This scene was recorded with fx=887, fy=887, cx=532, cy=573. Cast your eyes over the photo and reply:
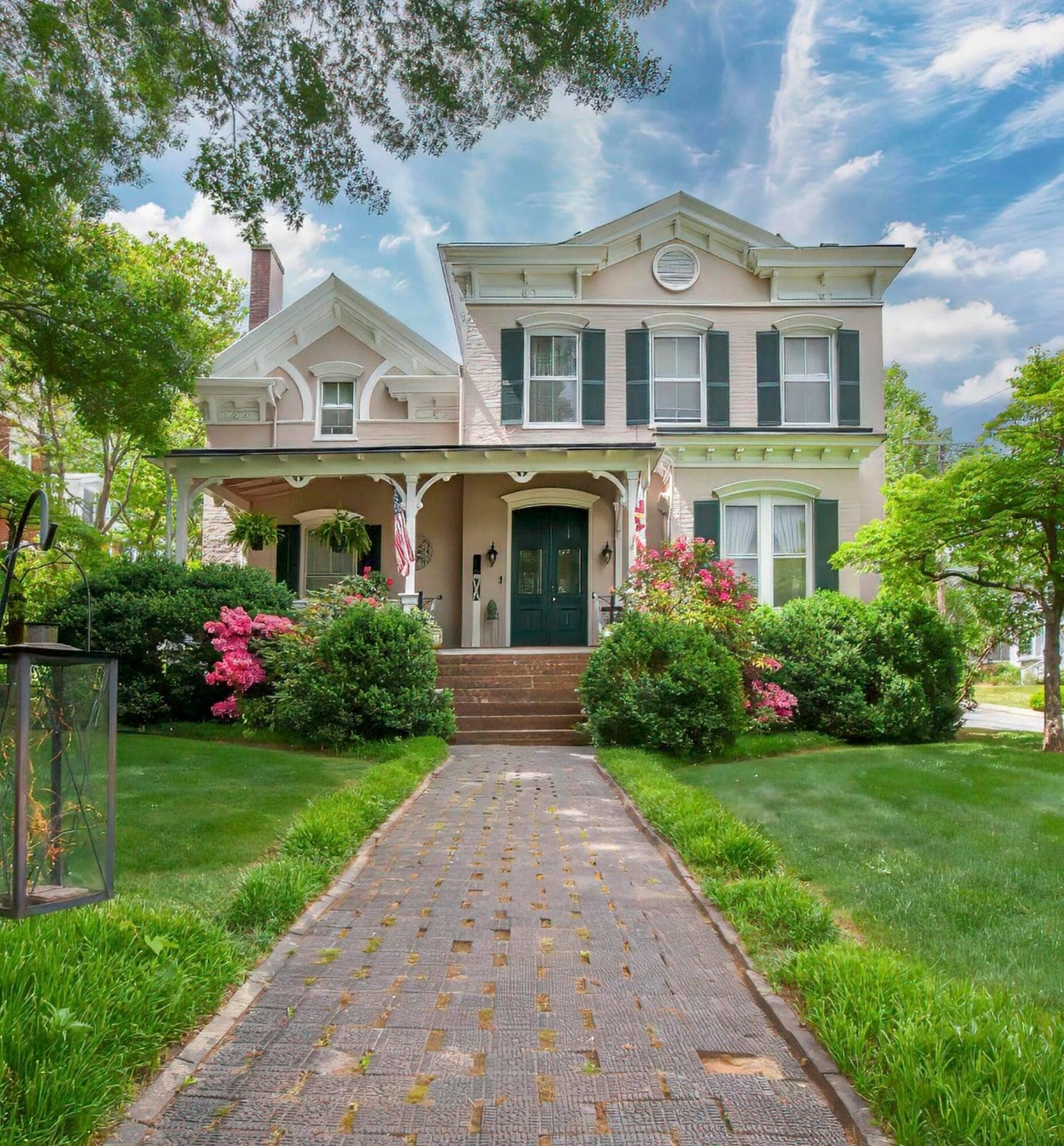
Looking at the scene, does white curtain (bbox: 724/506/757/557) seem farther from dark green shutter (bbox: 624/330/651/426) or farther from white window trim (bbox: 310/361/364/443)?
white window trim (bbox: 310/361/364/443)

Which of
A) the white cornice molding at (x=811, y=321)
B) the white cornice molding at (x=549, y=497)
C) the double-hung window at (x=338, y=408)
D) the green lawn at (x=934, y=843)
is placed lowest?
the green lawn at (x=934, y=843)

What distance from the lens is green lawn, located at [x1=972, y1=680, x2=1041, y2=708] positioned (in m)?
26.8

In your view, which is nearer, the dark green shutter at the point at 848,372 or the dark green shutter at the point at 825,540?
the dark green shutter at the point at 825,540

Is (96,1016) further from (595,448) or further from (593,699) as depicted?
(595,448)

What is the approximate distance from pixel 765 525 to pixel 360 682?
9112 mm

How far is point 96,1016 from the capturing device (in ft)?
9.86

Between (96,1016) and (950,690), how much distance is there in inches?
476

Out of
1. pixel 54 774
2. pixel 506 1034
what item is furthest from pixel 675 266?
pixel 506 1034

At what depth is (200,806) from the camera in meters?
6.97

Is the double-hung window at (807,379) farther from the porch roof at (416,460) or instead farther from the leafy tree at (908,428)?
the leafy tree at (908,428)

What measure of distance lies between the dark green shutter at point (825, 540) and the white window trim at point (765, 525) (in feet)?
0.33

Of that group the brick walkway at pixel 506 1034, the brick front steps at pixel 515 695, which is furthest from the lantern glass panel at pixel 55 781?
the brick front steps at pixel 515 695

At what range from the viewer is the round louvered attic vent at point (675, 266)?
683 inches

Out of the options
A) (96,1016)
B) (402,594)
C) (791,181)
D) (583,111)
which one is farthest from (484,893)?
Result: (791,181)
